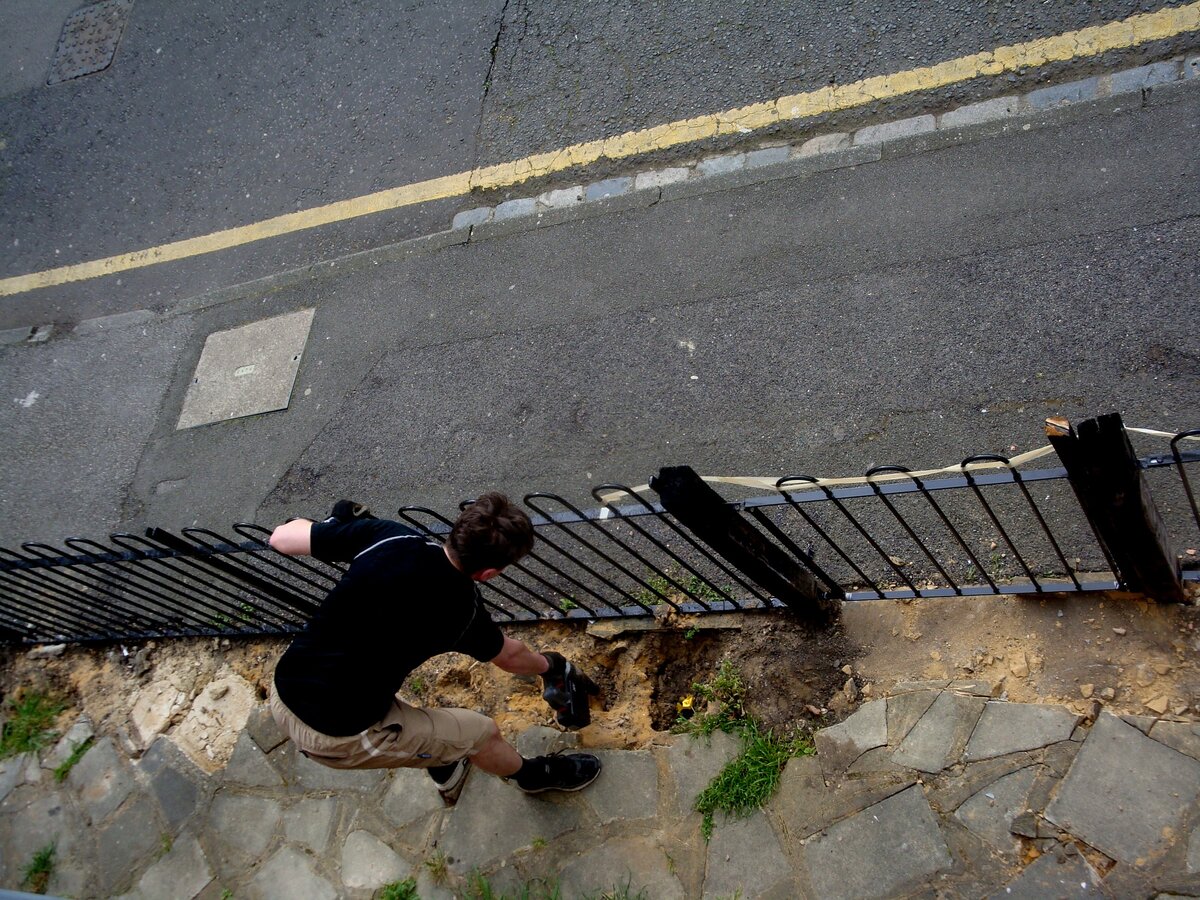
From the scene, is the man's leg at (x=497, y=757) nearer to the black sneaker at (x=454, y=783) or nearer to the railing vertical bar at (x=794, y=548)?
the black sneaker at (x=454, y=783)

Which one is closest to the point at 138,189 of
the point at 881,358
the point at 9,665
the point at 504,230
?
the point at 504,230

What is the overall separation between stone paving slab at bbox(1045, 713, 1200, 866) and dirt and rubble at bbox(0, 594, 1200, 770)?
0.52ft

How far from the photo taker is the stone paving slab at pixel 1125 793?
3.38m

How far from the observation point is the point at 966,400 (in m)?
4.89

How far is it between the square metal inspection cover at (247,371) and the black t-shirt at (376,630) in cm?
339

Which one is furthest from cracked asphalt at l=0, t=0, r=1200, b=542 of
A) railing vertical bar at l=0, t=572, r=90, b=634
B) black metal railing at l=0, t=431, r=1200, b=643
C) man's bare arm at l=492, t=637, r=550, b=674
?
man's bare arm at l=492, t=637, r=550, b=674

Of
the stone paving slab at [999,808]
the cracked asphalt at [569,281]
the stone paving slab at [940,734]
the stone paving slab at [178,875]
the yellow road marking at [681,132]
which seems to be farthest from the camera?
the yellow road marking at [681,132]

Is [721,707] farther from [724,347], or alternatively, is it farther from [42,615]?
[42,615]

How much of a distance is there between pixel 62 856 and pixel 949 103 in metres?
6.81

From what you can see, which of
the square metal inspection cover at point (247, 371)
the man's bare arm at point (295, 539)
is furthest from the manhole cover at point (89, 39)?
the man's bare arm at point (295, 539)

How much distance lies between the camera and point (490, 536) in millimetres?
3318

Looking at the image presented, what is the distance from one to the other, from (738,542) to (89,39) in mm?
9727

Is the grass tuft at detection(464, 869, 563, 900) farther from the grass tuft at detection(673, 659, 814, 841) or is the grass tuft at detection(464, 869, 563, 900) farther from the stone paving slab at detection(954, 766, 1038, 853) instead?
the stone paving slab at detection(954, 766, 1038, 853)

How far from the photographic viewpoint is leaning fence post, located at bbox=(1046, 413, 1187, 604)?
3.16 m
